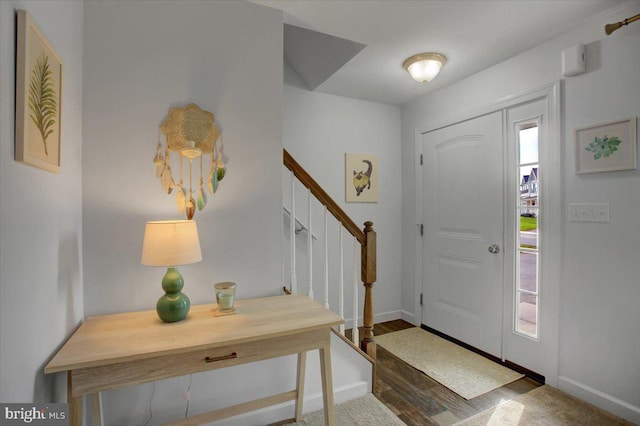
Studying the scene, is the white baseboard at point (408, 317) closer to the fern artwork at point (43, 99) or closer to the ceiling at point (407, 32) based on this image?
the ceiling at point (407, 32)

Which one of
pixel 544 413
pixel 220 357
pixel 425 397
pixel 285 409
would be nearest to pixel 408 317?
pixel 425 397

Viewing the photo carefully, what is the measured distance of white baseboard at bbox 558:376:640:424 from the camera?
1664mm

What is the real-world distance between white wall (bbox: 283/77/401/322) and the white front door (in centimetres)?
35

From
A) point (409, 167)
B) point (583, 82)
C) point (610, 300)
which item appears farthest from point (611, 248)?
point (409, 167)

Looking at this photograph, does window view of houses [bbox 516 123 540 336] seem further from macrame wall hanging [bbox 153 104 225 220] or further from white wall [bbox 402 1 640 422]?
macrame wall hanging [bbox 153 104 225 220]

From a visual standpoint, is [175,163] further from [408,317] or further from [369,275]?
[408,317]

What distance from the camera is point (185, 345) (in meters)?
1.10

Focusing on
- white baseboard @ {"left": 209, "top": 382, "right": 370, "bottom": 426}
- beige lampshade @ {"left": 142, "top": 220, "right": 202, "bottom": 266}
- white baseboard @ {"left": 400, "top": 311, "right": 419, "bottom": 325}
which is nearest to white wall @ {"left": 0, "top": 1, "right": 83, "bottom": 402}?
beige lampshade @ {"left": 142, "top": 220, "right": 202, "bottom": 266}

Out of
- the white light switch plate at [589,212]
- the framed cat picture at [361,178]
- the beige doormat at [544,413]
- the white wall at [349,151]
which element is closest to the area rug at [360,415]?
the beige doormat at [544,413]

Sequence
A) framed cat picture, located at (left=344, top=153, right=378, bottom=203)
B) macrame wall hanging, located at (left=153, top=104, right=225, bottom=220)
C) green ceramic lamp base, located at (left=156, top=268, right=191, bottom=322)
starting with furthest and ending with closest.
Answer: framed cat picture, located at (left=344, top=153, right=378, bottom=203)
macrame wall hanging, located at (left=153, top=104, right=225, bottom=220)
green ceramic lamp base, located at (left=156, top=268, right=191, bottom=322)

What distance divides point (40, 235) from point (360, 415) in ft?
5.76

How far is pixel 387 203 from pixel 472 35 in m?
1.66

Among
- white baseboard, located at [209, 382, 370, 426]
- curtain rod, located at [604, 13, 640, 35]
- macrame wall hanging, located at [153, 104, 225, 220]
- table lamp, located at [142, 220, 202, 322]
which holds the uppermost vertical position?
curtain rod, located at [604, 13, 640, 35]

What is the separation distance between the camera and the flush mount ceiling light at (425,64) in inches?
87.1
